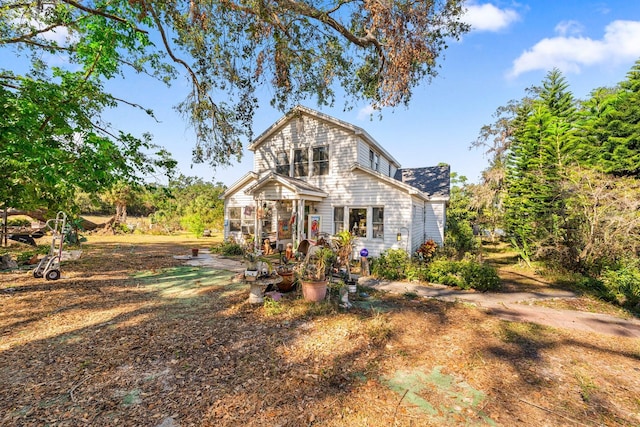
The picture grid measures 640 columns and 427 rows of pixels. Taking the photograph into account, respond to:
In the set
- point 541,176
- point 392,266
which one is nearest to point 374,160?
point 392,266

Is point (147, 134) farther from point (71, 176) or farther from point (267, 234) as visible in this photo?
point (267, 234)

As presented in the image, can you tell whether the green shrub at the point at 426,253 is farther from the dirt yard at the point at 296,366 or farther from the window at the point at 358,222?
the dirt yard at the point at 296,366

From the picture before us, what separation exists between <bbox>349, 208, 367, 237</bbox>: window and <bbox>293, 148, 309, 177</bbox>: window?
3.42 metres

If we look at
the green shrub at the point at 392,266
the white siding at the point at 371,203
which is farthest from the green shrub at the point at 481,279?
the white siding at the point at 371,203

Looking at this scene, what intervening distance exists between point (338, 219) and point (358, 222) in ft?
3.32

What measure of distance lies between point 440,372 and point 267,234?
12.0 m

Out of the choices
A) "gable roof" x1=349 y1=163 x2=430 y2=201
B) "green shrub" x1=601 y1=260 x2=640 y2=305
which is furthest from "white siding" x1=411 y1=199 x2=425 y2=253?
"green shrub" x1=601 y1=260 x2=640 y2=305

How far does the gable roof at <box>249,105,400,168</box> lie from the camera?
12.8m

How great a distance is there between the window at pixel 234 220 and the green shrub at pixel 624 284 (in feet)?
49.8

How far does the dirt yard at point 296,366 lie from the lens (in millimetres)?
2949

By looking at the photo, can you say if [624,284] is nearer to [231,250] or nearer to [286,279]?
[286,279]

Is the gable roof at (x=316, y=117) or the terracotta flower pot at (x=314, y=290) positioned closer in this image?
the terracotta flower pot at (x=314, y=290)

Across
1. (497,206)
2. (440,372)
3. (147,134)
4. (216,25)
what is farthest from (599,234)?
(147,134)

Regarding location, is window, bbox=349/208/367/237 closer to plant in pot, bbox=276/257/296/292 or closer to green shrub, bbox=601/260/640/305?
plant in pot, bbox=276/257/296/292
